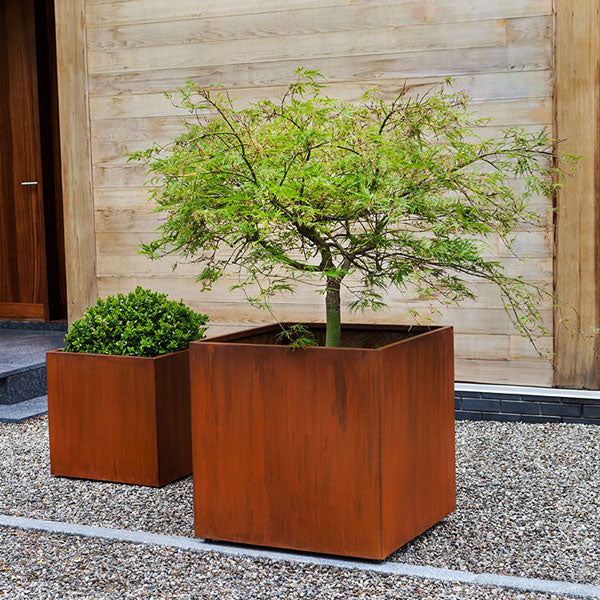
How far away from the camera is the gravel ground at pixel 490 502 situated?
269 cm

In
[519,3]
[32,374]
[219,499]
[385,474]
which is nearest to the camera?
[385,474]

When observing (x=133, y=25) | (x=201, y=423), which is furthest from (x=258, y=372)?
(x=133, y=25)

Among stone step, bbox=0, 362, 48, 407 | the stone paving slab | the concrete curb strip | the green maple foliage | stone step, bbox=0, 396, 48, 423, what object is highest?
the green maple foliage

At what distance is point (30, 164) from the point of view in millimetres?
6648

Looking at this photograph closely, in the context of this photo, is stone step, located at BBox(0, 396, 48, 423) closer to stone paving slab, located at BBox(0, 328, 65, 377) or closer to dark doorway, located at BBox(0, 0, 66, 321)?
stone paving slab, located at BBox(0, 328, 65, 377)

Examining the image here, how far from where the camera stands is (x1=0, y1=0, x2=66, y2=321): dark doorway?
21.4ft

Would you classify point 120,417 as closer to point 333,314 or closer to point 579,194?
point 333,314

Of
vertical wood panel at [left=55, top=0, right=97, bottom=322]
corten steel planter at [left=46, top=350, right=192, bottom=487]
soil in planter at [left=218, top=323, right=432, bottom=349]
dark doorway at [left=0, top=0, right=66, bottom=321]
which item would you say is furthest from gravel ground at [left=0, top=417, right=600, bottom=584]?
dark doorway at [left=0, top=0, right=66, bottom=321]

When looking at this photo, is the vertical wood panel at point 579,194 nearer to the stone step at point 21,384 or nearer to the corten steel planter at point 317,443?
the corten steel planter at point 317,443

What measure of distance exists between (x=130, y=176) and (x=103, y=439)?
211cm

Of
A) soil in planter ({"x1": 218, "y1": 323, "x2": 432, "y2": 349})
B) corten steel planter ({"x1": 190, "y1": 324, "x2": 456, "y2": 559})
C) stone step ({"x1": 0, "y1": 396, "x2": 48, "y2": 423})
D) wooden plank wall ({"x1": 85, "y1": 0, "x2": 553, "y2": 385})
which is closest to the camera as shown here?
corten steel planter ({"x1": 190, "y1": 324, "x2": 456, "y2": 559})

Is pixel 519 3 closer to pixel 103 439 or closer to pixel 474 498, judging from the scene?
pixel 474 498

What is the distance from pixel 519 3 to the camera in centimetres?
436

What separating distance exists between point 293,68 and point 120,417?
87.9 inches
